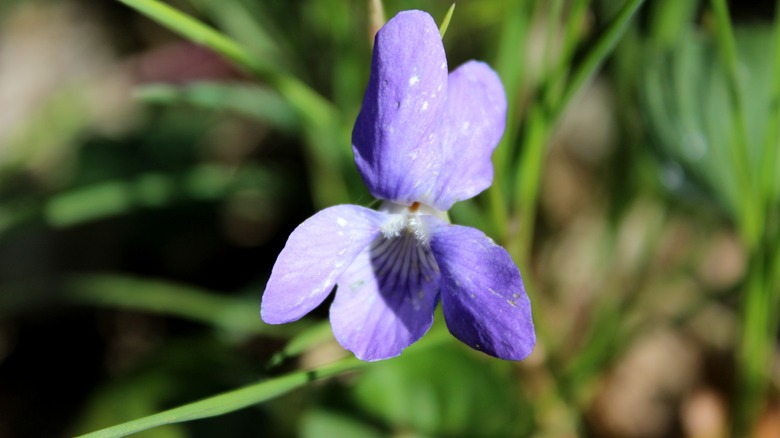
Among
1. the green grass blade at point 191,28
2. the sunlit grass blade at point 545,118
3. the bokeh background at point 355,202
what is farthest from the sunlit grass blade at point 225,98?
the sunlit grass blade at point 545,118

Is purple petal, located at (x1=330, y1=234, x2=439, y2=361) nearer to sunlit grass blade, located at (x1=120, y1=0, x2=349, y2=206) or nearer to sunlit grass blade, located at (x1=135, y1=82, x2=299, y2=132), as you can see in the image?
sunlit grass blade, located at (x1=120, y1=0, x2=349, y2=206)

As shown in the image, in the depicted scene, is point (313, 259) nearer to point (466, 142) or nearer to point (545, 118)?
point (466, 142)

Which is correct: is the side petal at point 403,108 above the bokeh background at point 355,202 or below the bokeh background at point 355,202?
above

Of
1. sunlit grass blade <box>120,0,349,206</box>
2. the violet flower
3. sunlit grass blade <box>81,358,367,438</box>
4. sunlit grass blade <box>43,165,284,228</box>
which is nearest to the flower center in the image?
the violet flower

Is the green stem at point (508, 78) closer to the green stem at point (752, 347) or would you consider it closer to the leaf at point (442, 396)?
the leaf at point (442, 396)

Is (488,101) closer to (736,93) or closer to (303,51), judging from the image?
(736,93)

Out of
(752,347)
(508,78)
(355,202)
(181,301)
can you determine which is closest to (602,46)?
(508,78)

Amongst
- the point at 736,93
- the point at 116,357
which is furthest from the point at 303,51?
the point at 736,93
